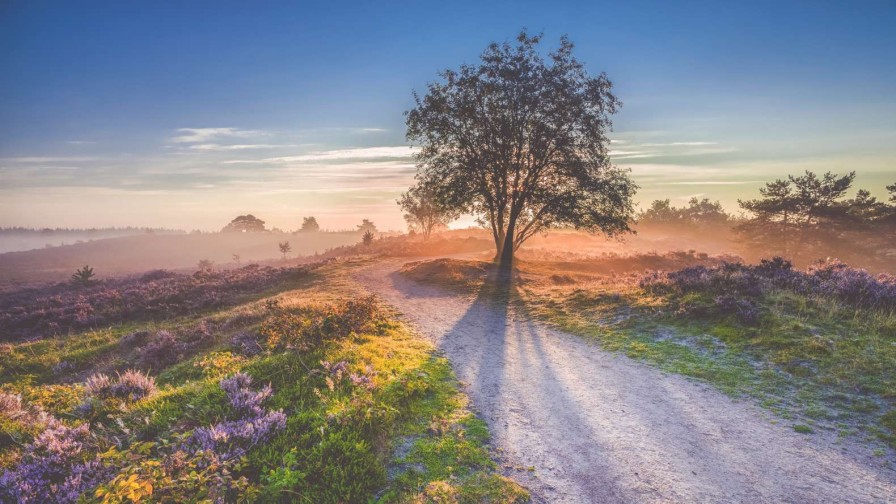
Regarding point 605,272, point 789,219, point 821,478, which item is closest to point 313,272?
point 605,272

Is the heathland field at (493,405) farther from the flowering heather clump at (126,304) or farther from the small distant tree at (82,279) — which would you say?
the small distant tree at (82,279)

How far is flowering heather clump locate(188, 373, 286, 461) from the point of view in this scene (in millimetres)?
4605

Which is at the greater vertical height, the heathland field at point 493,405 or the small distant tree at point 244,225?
the small distant tree at point 244,225

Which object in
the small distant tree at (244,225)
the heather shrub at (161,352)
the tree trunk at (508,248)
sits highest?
the small distant tree at (244,225)

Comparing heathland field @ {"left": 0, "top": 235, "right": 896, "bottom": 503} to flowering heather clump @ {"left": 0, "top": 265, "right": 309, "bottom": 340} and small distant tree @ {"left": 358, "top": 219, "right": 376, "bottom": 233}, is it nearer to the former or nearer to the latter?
flowering heather clump @ {"left": 0, "top": 265, "right": 309, "bottom": 340}

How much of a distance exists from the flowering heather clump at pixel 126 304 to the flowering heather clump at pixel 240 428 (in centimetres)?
1790

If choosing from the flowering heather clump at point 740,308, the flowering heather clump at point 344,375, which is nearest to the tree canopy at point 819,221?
the flowering heather clump at point 740,308

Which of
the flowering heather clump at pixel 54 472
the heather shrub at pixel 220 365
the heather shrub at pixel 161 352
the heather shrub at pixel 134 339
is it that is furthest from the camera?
the heather shrub at pixel 134 339

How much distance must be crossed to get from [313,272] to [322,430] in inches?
1019

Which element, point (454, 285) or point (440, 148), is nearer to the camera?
point (454, 285)

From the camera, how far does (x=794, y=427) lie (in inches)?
241

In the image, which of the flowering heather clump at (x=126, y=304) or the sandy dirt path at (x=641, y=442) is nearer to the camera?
the sandy dirt path at (x=641, y=442)

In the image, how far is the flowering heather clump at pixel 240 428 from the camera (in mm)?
4605

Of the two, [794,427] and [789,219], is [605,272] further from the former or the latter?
[789,219]
